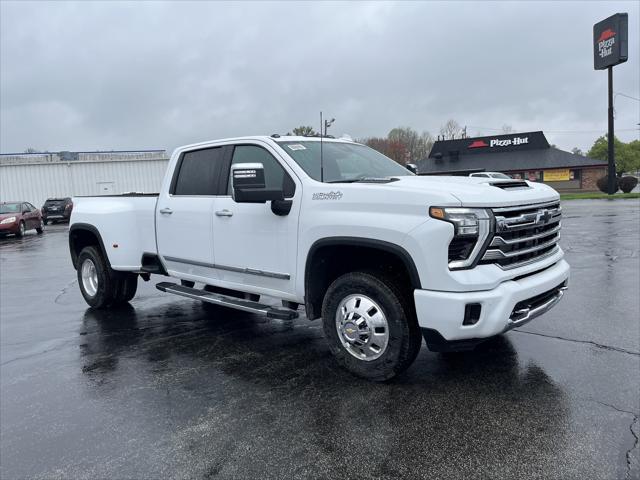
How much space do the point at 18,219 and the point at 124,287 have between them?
18.1 m

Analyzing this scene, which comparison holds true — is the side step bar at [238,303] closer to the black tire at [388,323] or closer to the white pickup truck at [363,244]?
the white pickup truck at [363,244]

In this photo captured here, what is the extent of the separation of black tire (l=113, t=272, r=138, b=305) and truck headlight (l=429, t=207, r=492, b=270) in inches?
196

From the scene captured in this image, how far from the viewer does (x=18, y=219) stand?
2239cm

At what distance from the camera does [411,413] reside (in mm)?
3723

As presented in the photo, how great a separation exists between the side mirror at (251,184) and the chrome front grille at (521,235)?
5.93 feet

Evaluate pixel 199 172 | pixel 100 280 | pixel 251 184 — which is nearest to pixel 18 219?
pixel 100 280

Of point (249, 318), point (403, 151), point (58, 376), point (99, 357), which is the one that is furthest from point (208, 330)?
point (403, 151)

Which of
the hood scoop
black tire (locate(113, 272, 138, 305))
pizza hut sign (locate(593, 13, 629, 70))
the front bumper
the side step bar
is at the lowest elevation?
black tire (locate(113, 272, 138, 305))

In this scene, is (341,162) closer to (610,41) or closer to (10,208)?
(10,208)

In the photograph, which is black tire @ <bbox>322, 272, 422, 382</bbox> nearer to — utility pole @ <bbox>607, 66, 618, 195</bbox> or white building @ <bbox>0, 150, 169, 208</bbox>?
A: white building @ <bbox>0, 150, 169, 208</bbox>

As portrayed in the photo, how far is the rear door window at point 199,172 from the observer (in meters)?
5.64

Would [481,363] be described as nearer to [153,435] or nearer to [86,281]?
[153,435]

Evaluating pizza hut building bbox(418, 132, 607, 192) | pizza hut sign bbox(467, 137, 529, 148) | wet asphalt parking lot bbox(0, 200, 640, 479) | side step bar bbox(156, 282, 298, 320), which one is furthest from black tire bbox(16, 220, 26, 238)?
pizza hut sign bbox(467, 137, 529, 148)

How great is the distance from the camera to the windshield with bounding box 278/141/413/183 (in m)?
4.84
